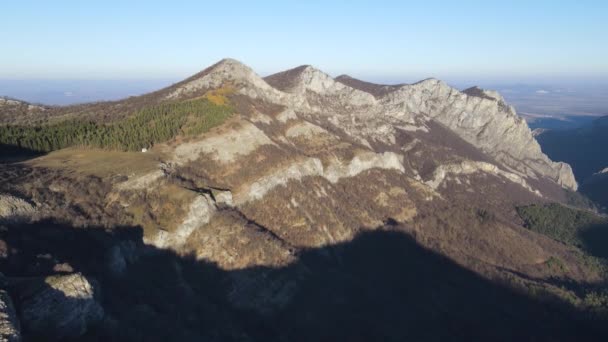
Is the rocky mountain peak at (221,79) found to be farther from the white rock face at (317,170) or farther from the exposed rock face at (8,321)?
the exposed rock face at (8,321)

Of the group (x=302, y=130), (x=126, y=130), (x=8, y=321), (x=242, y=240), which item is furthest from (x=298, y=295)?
(x=302, y=130)

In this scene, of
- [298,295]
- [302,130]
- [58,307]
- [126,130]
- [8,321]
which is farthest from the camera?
[302,130]

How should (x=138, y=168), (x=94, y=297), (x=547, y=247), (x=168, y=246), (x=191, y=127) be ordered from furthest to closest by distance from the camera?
1. (x=547, y=247)
2. (x=191, y=127)
3. (x=138, y=168)
4. (x=168, y=246)
5. (x=94, y=297)

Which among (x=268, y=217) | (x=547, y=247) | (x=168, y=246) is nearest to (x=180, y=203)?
(x=168, y=246)

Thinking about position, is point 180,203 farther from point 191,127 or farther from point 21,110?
point 21,110

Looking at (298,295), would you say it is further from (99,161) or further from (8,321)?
(8,321)

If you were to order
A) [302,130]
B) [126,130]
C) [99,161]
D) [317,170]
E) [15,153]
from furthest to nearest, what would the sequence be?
[302,130] < [317,170] < [126,130] < [15,153] < [99,161]

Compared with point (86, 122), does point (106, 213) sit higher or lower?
lower
